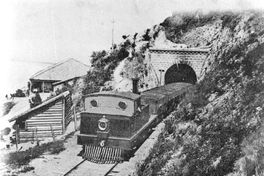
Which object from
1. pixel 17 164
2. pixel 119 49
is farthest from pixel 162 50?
pixel 17 164

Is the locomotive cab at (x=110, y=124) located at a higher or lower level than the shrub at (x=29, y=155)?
higher

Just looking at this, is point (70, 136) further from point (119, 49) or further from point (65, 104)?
point (119, 49)

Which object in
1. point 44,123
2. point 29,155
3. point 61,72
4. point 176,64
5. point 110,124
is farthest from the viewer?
point 61,72

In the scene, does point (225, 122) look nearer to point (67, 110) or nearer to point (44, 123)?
point (44, 123)

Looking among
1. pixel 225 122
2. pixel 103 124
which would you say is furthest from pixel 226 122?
pixel 103 124

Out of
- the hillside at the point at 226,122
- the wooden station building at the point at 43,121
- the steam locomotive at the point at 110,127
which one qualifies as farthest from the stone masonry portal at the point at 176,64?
the steam locomotive at the point at 110,127

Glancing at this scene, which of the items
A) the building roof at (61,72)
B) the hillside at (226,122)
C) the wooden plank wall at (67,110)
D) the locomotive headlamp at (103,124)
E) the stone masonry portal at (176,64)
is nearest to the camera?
the hillside at (226,122)

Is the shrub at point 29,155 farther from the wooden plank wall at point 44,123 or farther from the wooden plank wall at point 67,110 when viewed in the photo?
the wooden plank wall at point 67,110
